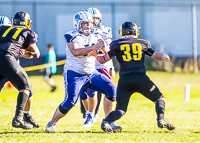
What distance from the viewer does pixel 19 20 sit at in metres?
6.63

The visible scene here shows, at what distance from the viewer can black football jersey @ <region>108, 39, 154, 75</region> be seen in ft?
20.7

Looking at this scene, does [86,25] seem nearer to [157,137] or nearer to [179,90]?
[157,137]

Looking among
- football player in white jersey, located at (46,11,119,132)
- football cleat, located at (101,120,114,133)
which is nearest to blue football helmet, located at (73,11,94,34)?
football player in white jersey, located at (46,11,119,132)

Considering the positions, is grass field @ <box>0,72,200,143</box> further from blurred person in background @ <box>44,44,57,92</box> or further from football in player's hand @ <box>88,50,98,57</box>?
blurred person in background @ <box>44,44,57,92</box>

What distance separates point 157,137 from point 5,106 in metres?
5.88

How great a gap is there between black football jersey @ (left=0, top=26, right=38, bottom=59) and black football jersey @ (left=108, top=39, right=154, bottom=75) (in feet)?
3.75

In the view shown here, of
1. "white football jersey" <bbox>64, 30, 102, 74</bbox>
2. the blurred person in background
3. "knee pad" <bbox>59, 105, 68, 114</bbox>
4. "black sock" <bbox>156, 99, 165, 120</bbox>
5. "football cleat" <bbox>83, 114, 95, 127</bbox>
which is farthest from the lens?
the blurred person in background

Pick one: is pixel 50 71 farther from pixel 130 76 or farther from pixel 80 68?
pixel 130 76

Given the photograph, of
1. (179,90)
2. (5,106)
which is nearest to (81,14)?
(5,106)

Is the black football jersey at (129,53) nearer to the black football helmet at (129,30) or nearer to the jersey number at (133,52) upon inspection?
the jersey number at (133,52)

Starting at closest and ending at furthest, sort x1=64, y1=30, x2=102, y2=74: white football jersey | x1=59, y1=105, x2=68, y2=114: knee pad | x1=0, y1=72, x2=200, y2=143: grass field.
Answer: x1=0, y1=72, x2=200, y2=143: grass field → x1=59, y1=105, x2=68, y2=114: knee pad → x1=64, y1=30, x2=102, y2=74: white football jersey

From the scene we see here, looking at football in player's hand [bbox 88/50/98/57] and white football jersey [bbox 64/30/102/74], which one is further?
white football jersey [bbox 64/30/102/74]

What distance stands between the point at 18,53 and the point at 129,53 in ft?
5.06

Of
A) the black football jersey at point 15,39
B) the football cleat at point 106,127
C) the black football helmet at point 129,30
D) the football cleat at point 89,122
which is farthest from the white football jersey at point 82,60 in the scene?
the football cleat at point 89,122
